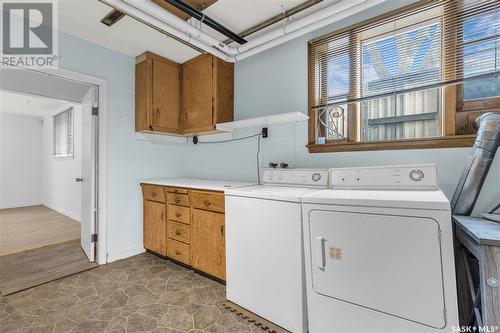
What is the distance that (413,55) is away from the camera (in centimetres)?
179

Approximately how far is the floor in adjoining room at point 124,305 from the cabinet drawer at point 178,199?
2.36ft

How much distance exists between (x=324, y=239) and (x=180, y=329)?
1.18 meters

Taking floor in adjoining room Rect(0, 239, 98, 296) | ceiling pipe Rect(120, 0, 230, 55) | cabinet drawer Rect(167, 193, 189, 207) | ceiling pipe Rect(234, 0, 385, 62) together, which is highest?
ceiling pipe Rect(120, 0, 230, 55)

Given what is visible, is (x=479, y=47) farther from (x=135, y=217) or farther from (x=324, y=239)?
(x=135, y=217)

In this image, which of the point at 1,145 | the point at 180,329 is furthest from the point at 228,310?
the point at 1,145

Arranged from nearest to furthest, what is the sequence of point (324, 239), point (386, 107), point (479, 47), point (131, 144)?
point (324, 239)
point (479, 47)
point (386, 107)
point (131, 144)

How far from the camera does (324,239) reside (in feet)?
4.50

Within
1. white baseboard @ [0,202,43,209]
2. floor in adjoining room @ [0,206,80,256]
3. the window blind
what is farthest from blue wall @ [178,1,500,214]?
white baseboard @ [0,202,43,209]

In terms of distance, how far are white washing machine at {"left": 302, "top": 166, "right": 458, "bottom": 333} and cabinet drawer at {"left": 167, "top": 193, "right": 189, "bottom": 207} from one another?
1.39 meters

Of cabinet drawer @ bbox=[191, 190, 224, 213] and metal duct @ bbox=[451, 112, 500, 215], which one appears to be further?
cabinet drawer @ bbox=[191, 190, 224, 213]

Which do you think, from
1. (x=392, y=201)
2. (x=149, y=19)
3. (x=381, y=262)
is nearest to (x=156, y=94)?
(x=149, y=19)

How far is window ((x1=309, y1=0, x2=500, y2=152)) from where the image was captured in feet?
5.17

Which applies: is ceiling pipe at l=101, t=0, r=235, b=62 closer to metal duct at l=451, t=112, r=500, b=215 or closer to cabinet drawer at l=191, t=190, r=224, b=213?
cabinet drawer at l=191, t=190, r=224, b=213

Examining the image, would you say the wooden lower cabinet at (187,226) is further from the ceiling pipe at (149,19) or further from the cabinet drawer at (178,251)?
the ceiling pipe at (149,19)
